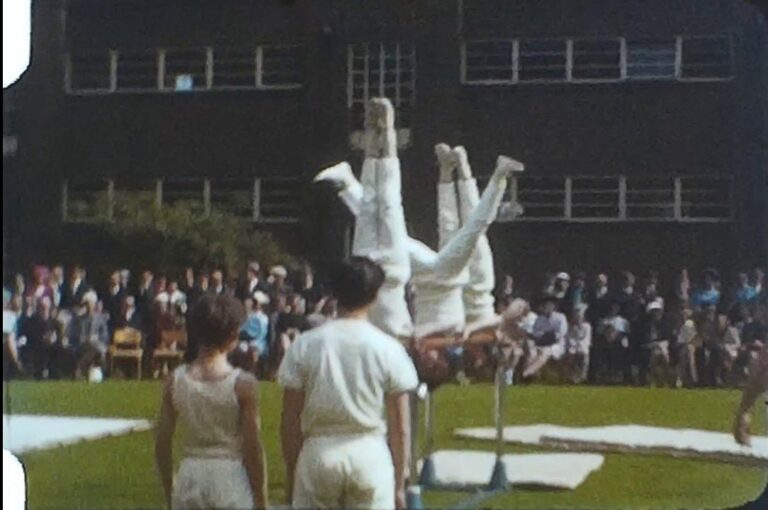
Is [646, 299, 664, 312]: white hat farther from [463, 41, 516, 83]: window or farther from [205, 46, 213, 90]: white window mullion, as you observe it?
[205, 46, 213, 90]: white window mullion

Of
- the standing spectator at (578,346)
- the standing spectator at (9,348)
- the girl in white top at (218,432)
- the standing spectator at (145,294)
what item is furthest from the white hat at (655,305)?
the standing spectator at (9,348)

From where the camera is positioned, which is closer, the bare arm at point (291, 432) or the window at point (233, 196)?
the bare arm at point (291, 432)

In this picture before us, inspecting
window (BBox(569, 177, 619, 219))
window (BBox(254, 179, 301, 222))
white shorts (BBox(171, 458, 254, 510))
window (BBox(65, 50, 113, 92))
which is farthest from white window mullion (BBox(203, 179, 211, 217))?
window (BBox(569, 177, 619, 219))

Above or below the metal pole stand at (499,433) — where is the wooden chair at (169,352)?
above

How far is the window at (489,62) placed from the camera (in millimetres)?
2650

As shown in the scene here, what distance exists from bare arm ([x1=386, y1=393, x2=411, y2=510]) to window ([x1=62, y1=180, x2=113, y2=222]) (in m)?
0.76

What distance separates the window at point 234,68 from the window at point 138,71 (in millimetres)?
137

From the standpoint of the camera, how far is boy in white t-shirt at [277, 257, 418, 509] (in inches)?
98.0

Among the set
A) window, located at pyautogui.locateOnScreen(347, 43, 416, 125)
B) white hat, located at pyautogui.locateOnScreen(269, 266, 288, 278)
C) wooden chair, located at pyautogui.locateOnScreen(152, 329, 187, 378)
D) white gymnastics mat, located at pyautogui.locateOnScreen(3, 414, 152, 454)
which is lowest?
white gymnastics mat, located at pyautogui.locateOnScreen(3, 414, 152, 454)

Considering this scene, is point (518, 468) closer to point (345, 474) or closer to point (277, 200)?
point (345, 474)

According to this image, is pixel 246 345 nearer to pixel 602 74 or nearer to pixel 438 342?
pixel 438 342

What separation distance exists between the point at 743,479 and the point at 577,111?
84cm

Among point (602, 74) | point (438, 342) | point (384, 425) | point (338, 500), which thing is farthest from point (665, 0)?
point (338, 500)

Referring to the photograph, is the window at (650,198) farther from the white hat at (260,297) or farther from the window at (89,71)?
the window at (89,71)
